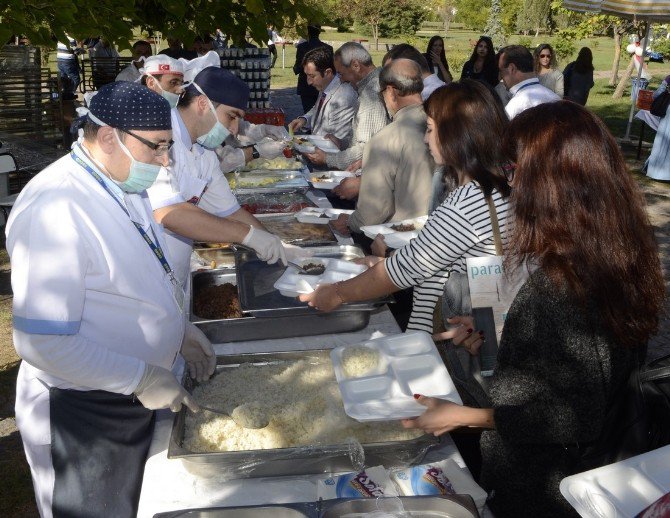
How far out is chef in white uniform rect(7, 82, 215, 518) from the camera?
1.57 meters

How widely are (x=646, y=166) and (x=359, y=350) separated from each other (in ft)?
28.5

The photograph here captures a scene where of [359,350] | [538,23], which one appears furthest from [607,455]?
[538,23]

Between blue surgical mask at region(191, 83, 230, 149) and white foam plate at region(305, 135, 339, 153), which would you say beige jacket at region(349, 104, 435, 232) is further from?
white foam plate at region(305, 135, 339, 153)

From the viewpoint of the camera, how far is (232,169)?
15.2ft

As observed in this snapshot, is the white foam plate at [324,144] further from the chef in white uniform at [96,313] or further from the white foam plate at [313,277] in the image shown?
the chef in white uniform at [96,313]

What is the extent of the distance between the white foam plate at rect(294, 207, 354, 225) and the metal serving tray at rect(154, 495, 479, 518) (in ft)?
7.37

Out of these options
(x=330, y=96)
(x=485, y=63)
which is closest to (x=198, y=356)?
(x=330, y=96)

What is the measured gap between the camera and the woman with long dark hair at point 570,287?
1347 millimetres

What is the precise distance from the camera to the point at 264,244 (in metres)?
2.64

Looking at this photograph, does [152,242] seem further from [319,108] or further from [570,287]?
[319,108]

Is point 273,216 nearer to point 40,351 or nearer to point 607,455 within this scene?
point 40,351

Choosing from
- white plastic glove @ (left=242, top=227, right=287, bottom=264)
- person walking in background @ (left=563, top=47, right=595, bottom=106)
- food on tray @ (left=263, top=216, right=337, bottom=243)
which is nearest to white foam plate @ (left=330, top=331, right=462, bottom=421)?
white plastic glove @ (left=242, top=227, right=287, bottom=264)

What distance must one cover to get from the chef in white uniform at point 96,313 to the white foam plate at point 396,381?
1.38 feet

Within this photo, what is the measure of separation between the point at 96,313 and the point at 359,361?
2.28ft
